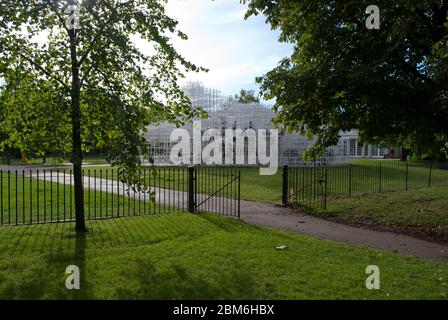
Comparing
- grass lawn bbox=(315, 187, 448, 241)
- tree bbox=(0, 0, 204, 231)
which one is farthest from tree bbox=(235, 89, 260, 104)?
tree bbox=(0, 0, 204, 231)

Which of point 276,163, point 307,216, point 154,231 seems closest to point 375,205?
point 307,216

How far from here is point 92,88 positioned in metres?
7.09

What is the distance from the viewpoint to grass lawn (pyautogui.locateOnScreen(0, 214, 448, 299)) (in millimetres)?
4949

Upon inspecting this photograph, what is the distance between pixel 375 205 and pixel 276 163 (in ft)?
73.7

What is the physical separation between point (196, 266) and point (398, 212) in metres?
8.58

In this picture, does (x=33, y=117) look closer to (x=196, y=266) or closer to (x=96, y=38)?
(x=96, y=38)

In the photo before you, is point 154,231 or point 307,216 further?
point 307,216

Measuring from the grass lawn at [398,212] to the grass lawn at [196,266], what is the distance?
3.23m

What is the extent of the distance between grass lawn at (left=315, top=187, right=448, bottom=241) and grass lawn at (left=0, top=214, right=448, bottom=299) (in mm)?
3228

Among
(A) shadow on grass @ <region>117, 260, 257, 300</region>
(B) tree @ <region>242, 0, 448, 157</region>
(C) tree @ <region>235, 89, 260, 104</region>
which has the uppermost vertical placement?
(C) tree @ <region>235, 89, 260, 104</region>

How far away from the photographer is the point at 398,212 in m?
12.0

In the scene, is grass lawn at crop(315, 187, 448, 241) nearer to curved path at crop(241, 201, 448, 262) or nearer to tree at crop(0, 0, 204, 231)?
curved path at crop(241, 201, 448, 262)

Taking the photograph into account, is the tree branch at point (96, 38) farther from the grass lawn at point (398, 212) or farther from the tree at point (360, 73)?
the grass lawn at point (398, 212)
